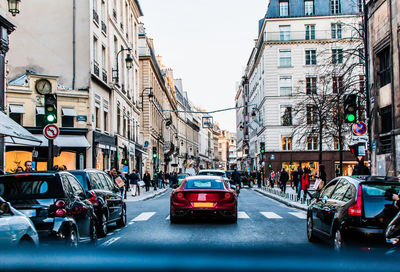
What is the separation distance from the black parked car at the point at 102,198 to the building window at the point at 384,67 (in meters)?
14.7

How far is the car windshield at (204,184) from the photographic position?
1546cm

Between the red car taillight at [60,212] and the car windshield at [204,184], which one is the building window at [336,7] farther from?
the red car taillight at [60,212]

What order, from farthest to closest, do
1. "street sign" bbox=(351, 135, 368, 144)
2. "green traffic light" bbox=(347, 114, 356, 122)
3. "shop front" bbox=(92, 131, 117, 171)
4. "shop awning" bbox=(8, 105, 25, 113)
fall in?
"shop front" bbox=(92, 131, 117, 171) → "shop awning" bbox=(8, 105, 25, 113) → "street sign" bbox=(351, 135, 368, 144) → "green traffic light" bbox=(347, 114, 356, 122)

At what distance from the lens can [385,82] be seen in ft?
80.2

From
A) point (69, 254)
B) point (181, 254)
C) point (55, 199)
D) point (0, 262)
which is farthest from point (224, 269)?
point (55, 199)

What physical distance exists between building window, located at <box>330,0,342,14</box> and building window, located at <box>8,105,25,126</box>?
137 ft

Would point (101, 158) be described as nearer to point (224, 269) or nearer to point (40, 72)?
point (40, 72)

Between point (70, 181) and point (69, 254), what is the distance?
8203 mm

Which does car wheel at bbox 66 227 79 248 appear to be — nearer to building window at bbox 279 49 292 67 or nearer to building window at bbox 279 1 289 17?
building window at bbox 279 49 292 67

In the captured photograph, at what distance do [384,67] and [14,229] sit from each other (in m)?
21.9

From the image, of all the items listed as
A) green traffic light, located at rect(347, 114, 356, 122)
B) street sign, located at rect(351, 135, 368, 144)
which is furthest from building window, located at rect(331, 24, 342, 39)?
green traffic light, located at rect(347, 114, 356, 122)

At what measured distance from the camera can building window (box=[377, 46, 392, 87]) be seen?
24009mm

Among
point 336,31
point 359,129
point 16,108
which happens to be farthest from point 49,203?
point 336,31

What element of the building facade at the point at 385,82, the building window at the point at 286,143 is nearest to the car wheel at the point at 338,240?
the building facade at the point at 385,82
